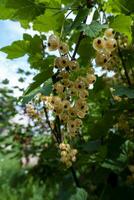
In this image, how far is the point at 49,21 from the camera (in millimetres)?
2068

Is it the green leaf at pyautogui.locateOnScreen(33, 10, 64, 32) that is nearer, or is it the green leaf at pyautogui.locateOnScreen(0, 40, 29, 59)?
the green leaf at pyautogui.locateOnScreen(33, 10, 64, 32)

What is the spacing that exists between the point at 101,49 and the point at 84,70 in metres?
0.14

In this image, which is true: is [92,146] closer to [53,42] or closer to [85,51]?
[85,51]

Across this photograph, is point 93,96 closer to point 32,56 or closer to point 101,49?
point 32,56

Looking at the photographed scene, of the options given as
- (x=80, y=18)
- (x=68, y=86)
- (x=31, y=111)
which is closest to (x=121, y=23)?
(x=80, y=18)

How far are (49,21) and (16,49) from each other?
10.4 inches

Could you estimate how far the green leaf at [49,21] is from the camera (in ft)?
6.70

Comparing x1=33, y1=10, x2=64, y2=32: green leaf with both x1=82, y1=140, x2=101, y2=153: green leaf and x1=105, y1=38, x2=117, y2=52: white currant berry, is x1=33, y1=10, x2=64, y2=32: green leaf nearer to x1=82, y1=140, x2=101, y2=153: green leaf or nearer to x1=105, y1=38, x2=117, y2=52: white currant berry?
x1=105, y1=38, x2=117, y2=52: white currant berry

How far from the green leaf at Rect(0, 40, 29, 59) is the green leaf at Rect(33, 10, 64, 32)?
0.20 meters

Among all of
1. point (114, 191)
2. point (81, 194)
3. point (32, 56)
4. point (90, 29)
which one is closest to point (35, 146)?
point (114, 191)

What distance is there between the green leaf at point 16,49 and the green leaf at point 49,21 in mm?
198

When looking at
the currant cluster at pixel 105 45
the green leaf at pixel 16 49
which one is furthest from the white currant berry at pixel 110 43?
the green leaf at pixel 16 49

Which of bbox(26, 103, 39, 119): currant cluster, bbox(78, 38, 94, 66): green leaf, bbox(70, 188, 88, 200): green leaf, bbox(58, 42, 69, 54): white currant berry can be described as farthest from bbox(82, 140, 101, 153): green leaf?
bbox(58, 42, 69, 54): white currant berry

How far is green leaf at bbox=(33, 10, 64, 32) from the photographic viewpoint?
204 cm
